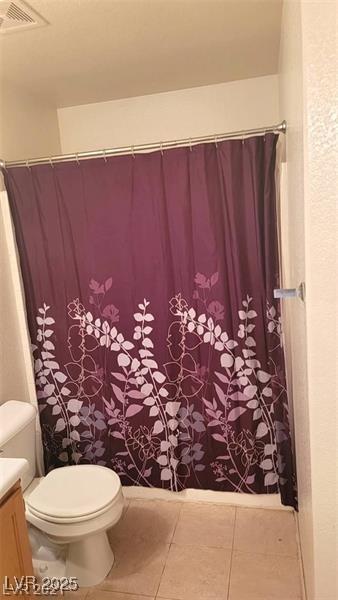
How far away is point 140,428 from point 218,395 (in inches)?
18.2

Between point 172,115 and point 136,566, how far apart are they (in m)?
2.30

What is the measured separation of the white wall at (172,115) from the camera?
2225 millimetres

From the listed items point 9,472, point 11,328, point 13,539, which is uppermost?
point 11,328

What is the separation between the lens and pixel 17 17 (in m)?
1.46

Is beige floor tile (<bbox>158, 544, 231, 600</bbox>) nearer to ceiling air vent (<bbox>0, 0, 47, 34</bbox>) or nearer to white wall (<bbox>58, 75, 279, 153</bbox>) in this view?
white wall (<bbox>58, 75, 279, 153</bbox>)

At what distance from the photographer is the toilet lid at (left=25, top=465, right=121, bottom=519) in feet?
5.43

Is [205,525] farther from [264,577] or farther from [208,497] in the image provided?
[264,577]

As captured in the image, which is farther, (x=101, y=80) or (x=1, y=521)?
(x=101, y=80)

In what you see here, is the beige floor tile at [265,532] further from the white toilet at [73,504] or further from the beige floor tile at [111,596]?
the white toilet at [73,504]

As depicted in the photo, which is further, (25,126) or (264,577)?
(25,126)

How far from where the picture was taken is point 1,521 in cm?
124

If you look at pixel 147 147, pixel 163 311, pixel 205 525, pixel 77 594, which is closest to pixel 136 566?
pixel 77 594

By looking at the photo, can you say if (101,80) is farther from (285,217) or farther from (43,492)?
(43,492)

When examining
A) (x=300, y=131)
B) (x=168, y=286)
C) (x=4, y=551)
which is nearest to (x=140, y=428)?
(x=168, y=286)
